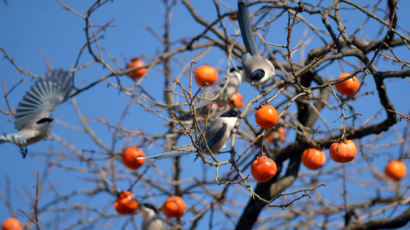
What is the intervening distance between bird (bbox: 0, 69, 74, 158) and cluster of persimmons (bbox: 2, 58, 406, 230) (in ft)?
2.28

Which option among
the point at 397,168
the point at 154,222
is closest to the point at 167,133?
the point at 154,222

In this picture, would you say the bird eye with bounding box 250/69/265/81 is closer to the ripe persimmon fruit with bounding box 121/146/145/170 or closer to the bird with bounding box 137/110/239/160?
the bird with bounding box 137/110/239/160

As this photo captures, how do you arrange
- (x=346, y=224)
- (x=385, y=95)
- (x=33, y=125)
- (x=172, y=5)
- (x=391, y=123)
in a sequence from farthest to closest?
(x=172, y=5) → (x=33, y=125) → (x=346, y=224) → (x=391, y=123) → (x=385, y=95)

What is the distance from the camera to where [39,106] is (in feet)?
13.4

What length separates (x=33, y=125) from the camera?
4004 mm

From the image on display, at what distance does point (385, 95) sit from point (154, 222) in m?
2.35

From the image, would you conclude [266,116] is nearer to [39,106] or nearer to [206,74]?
[206,74]

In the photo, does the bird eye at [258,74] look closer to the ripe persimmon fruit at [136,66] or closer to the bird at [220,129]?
the bird at [220,129]

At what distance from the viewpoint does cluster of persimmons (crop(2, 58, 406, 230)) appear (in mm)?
2338

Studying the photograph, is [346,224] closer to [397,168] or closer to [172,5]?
[397,168]

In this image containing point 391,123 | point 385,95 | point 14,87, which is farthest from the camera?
point 14,87

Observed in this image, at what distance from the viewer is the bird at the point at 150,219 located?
4.05m

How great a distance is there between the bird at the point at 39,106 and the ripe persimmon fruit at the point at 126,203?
1.04 meters

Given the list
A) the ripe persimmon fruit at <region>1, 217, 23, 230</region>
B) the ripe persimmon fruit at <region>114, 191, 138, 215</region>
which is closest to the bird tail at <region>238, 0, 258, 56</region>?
the ripe persimmon fruit at <region>114, 191, 138, 215</region>
